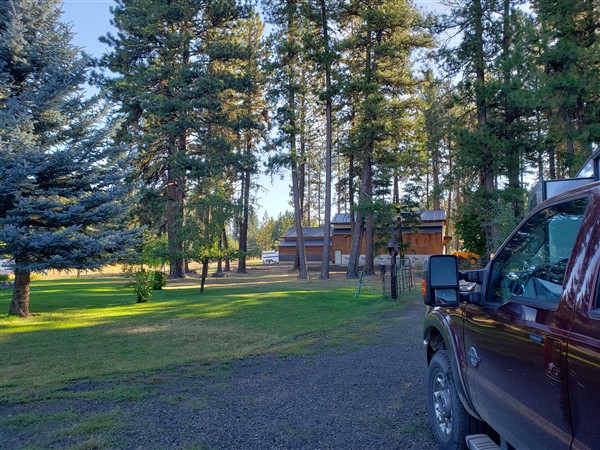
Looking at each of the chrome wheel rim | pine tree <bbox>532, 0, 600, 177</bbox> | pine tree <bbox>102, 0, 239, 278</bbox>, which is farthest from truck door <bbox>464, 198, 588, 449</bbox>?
pine tree <bbox>102, 0, 239, 278</bbox>

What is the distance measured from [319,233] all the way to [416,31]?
31586mm

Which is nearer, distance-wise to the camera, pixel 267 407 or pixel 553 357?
pixel 553 357

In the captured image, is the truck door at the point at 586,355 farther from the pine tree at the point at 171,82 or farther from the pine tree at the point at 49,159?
the pine tree at the point at 171,82

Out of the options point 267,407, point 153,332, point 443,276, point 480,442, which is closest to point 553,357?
point 443,276

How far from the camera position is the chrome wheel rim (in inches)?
161

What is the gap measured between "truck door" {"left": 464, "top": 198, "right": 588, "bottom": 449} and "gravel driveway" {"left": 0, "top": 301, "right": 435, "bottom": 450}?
1519 mm

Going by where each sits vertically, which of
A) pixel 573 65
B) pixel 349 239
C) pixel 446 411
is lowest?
pixel 446 411

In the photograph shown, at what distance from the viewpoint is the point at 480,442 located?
136 inches

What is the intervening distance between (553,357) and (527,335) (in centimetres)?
29

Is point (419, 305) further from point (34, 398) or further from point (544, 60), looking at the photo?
point (34, 398)

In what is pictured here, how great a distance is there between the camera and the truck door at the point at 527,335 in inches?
94.2

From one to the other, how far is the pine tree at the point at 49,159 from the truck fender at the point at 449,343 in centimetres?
1019

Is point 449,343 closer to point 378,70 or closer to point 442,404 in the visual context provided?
point 442,404

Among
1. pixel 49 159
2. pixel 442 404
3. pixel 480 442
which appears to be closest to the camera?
pixel 480 442
